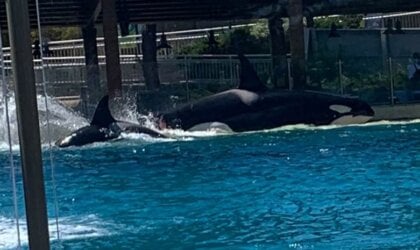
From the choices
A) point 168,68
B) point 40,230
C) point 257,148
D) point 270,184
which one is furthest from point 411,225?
point 168,68

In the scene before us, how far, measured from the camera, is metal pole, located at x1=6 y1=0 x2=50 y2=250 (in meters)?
2.76

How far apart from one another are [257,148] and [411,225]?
9030 mm

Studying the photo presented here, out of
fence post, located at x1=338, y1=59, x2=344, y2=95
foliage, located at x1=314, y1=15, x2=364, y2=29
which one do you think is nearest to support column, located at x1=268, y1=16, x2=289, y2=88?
fence post, located at x1=338, y1=59, x2=344, y2=95

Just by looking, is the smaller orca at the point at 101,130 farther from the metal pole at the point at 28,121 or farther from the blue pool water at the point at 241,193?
the metal pole at the point at 28,121

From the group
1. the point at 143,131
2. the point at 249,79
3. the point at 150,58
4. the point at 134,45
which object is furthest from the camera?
the point at 134,45

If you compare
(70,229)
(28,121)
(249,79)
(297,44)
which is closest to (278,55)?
(297,44)

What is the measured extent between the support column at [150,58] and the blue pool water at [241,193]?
5.89 metres

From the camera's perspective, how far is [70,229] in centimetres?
1015

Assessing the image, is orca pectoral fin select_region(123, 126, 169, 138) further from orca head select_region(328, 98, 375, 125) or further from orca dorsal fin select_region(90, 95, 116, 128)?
orca head select_region(328, 98, 375, 125)

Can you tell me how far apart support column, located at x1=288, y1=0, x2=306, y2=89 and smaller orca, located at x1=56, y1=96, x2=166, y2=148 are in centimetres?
593

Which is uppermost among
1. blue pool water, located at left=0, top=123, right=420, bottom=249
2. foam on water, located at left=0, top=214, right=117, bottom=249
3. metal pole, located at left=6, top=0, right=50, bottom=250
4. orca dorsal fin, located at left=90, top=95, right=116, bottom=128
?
metal pole, located at left=6, top=0, right=50, bottom=250

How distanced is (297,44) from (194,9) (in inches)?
182

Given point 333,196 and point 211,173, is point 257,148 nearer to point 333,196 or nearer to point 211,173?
point 211,173

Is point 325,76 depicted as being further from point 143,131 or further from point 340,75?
point 143,131
